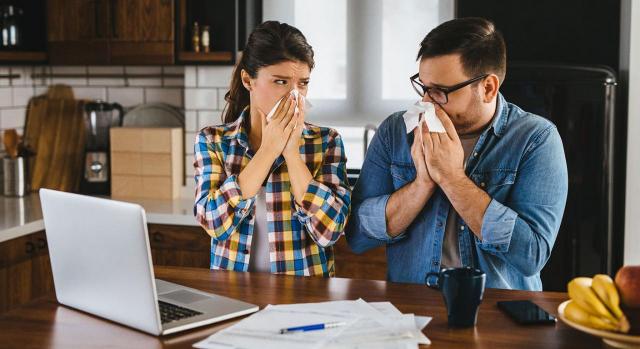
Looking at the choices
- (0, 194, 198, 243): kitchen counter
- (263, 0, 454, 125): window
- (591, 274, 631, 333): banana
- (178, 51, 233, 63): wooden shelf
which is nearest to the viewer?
(591, 274, 631, 333): banana

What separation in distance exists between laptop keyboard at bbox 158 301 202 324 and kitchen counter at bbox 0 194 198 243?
171 cm

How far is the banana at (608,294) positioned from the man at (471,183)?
18.6 inches

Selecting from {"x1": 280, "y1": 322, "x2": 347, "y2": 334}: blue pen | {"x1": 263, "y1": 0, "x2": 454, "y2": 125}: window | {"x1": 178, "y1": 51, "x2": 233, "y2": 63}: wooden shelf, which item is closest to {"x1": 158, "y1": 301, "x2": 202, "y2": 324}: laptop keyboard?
{"x1": 280, "y1": 322, "x2": 347, "y2": 334}: blue pen

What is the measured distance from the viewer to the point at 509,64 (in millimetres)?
3037

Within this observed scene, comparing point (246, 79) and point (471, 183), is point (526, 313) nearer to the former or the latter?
point (471, 183)

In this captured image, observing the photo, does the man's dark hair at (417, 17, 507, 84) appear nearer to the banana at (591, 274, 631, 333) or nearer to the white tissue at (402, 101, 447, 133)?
the white tissue at (402, 101, 447, 133)

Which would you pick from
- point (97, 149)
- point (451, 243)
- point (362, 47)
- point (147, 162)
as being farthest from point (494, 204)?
point (97, 149)

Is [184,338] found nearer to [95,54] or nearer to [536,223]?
[536,223]

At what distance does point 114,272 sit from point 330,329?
1.46 feet

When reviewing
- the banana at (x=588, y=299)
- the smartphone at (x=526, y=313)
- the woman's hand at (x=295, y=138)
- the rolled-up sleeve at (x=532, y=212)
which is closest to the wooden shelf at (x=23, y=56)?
the woman's hand at (x=295, y=138)

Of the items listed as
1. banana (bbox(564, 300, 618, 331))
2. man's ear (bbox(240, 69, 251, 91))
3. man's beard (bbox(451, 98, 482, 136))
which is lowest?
banana (bbox(564, 300, 618, 331))

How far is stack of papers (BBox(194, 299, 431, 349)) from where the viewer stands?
148 centimetres

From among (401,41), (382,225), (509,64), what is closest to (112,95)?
(401,41)

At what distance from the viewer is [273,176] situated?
2.27m
